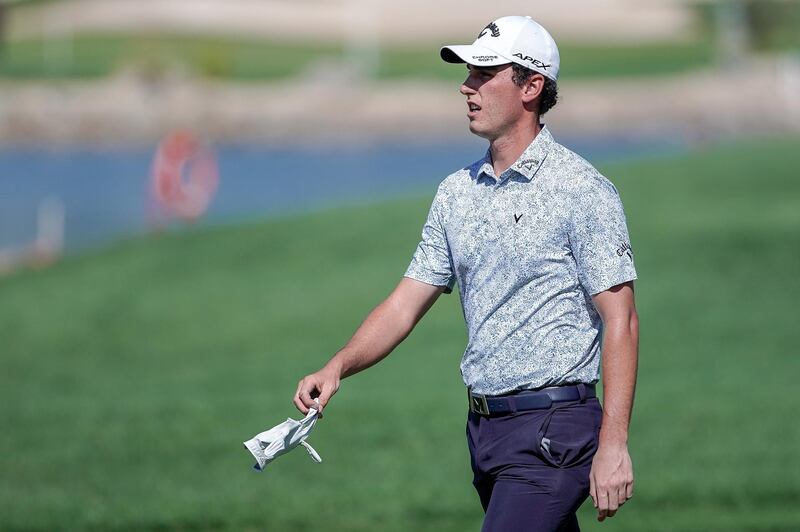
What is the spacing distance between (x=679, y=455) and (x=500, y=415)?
5.64m

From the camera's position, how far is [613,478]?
4395 mm

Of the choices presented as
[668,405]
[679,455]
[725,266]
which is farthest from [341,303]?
[679,455]

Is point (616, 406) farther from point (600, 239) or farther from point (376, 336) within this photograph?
point (376, 336)

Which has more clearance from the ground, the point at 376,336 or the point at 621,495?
the point at 376,336

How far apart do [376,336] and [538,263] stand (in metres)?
0.68

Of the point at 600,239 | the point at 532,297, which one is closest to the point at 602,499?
the point at 532,297

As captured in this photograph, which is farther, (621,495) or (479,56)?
(479,56)

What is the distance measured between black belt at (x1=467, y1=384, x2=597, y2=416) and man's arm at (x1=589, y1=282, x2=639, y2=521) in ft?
0.71

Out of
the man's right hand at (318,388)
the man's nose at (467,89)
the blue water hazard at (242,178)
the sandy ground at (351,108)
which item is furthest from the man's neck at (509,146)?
the sandy ground at (351,108)

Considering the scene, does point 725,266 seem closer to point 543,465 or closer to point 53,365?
point 53,365

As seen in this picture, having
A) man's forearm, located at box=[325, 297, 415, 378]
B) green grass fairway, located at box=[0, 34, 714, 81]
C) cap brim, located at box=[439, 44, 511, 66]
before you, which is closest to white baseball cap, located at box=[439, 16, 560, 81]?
cap brim, located at box=[439, 44, 511, 66]

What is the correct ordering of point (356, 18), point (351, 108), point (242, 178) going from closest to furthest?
point (242, 178), point (351, 108), point (356, 18)

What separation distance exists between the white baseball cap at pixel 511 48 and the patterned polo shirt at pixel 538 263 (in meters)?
0.25

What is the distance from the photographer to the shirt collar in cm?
470
